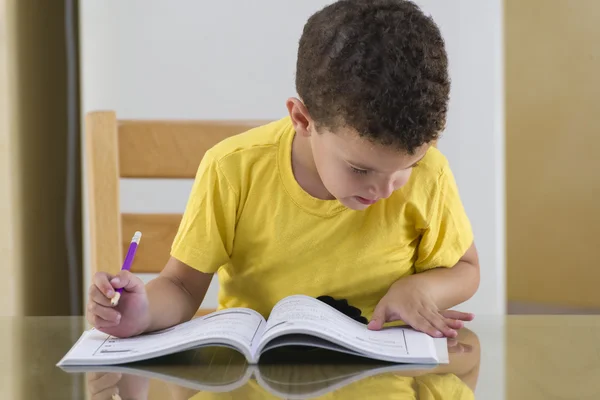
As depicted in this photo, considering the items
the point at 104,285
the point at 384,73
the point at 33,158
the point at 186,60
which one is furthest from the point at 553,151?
the point at 104,285

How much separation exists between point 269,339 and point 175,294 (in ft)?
0.83

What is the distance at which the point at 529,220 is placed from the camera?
285 centimetres

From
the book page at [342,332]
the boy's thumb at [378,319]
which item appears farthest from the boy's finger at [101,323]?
the boy's thumb at [378,319]

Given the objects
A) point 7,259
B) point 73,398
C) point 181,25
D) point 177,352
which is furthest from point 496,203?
point 73,398

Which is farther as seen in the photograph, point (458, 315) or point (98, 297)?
point (458, 315)

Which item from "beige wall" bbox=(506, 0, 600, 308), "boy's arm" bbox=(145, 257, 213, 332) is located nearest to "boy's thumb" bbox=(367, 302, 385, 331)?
"boy's arm" bbox=(145, 257, 213, 332)

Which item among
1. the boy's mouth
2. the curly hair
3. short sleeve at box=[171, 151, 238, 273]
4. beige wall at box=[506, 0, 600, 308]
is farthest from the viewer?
beige wall at box=[506, 0, 600, 308]

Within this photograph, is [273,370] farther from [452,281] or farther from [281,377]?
[452,281]

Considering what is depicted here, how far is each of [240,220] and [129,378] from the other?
38cm

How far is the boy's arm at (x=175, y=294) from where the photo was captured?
86 cm

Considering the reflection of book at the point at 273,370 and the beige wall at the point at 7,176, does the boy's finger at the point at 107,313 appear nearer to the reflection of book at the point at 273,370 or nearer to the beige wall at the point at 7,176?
the reflection of book at the point at 273,370

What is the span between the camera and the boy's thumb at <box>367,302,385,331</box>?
2.73ft

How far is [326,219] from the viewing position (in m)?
1.04

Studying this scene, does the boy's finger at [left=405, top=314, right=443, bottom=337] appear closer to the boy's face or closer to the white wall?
the boy's face
